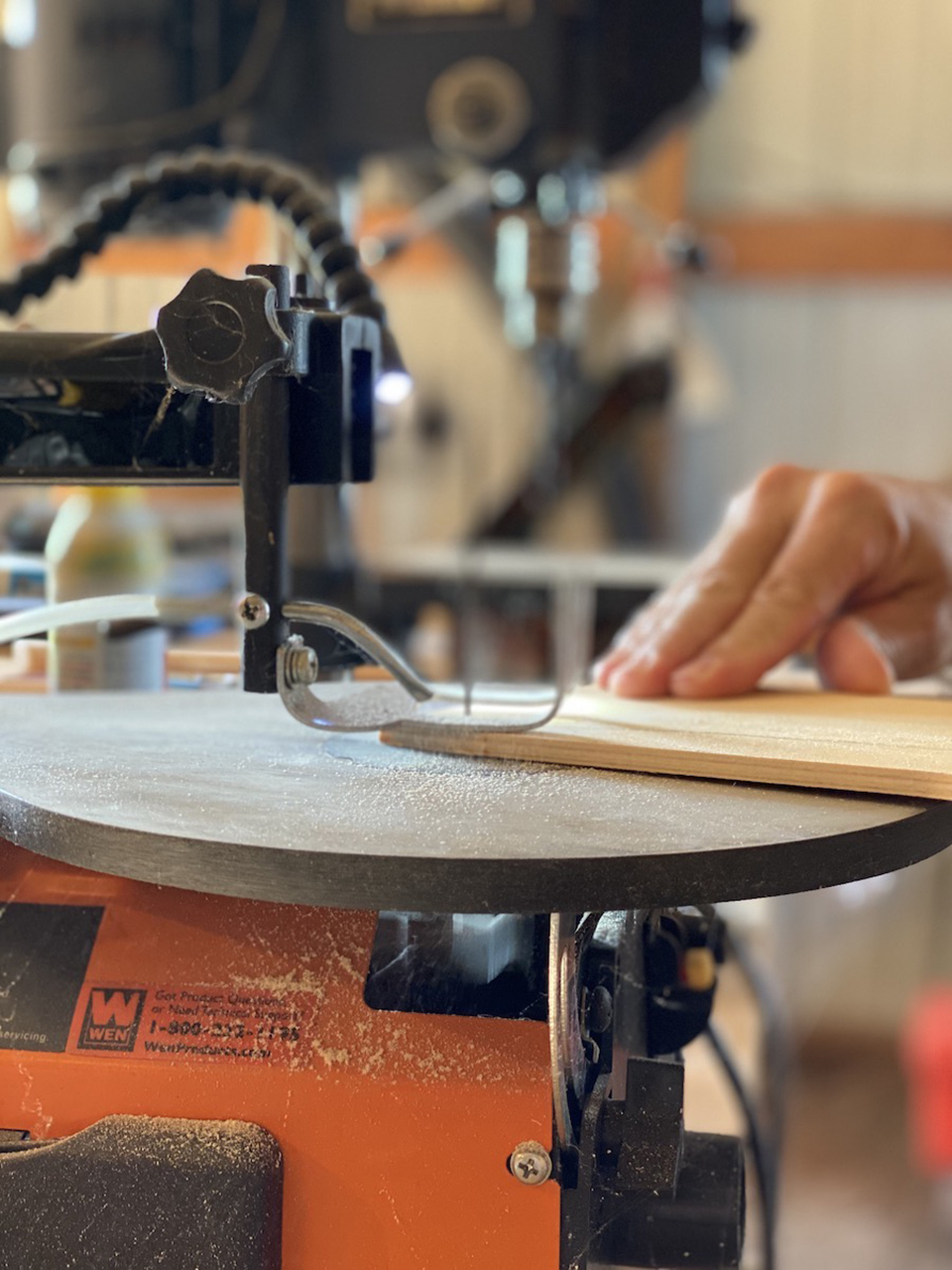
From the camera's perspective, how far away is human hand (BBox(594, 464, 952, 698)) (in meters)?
0.92

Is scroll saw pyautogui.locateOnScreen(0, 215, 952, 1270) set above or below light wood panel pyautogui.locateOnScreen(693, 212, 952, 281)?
below

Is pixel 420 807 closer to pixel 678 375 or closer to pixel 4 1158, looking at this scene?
pixel 4 1158

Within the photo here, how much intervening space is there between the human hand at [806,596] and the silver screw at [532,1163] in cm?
35

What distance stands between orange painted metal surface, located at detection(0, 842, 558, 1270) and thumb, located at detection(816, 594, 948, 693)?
428mm

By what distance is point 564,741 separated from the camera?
0.74 meters

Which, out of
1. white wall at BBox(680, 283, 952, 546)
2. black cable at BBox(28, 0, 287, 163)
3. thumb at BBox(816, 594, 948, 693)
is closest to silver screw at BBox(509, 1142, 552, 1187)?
thumb at BBox(816, 594, 948, 693)

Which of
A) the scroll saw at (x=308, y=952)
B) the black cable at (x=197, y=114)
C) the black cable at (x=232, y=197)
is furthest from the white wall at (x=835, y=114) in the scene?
the scroll saw at (x=308, y=952)

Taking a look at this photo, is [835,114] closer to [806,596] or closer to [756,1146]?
[806,596]

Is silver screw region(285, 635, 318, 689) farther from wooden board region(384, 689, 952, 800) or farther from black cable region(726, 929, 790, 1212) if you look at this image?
black cable region(726, 929, 790, 1212)

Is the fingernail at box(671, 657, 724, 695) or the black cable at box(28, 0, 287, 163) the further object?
the black cable at box(28, 0, 287, 163)

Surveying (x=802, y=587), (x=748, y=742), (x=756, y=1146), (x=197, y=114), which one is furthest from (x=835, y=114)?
(x=748, y=742)

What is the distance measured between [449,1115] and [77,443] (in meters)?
0.37

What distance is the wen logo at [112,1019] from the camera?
0.66m

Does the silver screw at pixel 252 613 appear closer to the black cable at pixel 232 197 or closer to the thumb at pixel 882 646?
the black cable at pixel 232 197
